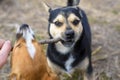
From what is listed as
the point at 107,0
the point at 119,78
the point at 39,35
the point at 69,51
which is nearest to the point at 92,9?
the point at 107,0

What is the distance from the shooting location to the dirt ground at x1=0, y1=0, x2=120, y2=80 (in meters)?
4.63

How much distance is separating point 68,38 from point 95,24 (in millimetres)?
2068

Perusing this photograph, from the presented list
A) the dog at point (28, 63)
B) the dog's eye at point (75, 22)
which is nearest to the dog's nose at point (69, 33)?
the dog's eye at point (75, 22)

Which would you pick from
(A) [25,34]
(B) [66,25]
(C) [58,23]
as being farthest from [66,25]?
(A) [25,34]

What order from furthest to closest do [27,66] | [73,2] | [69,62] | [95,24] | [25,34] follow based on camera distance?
[95,24]
[73,2]
[69,62]
[25,34]
[27,66]

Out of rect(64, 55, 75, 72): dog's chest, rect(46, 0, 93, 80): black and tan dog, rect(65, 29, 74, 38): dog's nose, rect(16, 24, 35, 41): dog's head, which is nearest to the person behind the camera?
rect(16, 24, 35, 41): dog's head

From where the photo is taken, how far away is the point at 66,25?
3723 mm

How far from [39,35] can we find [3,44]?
2.56 metres

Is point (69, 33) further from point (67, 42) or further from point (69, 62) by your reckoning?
point (69, 62)

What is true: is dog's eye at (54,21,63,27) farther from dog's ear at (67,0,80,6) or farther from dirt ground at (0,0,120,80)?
dirt ground at (0,0,120,80)

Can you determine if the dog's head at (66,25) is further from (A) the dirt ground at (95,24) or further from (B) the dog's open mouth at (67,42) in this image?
(A) the dirt ground at (95,24)

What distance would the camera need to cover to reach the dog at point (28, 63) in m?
2.44

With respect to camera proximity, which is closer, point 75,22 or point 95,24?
point 75,22

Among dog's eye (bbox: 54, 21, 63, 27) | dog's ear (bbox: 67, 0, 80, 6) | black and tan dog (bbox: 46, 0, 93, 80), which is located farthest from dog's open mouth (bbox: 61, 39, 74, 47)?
dog's ear (bbox: 67, 0, 80, 6)
